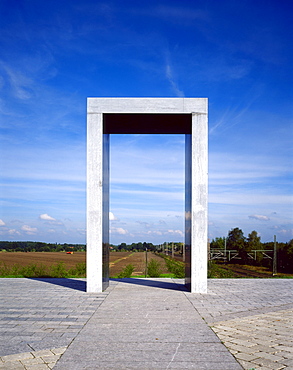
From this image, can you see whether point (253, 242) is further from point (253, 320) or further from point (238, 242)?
point (253, 320)

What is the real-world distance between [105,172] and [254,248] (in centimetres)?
3078

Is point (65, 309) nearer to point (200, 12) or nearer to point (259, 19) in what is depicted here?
point (200, 12)

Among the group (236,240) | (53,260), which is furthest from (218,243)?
(53,260)

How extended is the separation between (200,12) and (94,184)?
536 cm

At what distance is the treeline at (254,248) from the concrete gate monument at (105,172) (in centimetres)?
2205

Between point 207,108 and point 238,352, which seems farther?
point 207,108

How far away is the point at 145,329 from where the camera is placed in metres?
5.91

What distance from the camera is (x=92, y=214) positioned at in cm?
962

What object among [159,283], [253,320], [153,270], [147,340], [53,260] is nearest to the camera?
[147,340]

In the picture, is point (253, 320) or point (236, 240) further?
point (236, 240)

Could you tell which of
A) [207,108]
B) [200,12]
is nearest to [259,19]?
[200,12]

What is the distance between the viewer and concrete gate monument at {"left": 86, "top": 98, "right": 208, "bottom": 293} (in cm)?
960

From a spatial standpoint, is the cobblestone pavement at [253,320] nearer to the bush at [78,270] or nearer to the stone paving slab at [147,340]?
the stone paving slab at [147,340]

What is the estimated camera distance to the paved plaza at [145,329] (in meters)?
4.46
